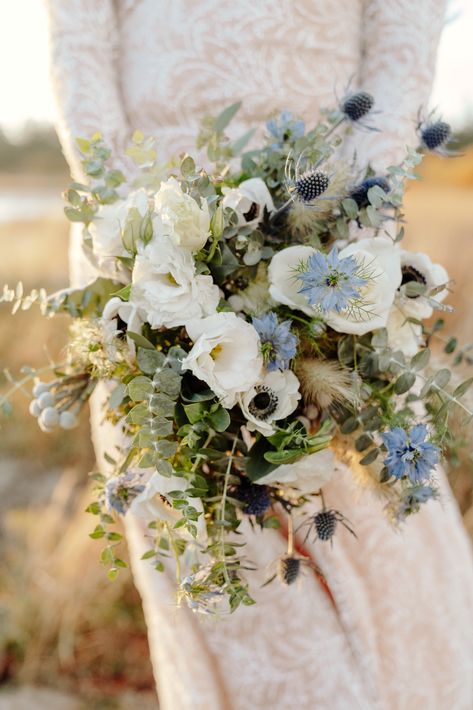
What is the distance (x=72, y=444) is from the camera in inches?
166

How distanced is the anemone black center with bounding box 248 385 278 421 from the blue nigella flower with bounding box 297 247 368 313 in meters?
0.13

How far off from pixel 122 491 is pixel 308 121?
78 cm

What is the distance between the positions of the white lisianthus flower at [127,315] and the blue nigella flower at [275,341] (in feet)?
0.48

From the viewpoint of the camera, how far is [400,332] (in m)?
0.93

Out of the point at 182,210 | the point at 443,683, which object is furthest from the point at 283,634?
the point at 182,210

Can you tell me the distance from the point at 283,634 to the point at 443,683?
0.36 meters

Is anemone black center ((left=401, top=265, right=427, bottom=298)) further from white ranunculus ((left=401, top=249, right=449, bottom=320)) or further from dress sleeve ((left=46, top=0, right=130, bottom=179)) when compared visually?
dress sleeve ((left=46, top=0, right=130, bottom=179))

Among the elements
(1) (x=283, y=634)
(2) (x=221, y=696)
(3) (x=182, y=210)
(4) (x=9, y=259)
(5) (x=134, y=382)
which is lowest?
(4) (x=9, y=259)

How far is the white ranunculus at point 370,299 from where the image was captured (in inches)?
32.6

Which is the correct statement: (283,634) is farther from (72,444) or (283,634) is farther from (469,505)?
(72,444)

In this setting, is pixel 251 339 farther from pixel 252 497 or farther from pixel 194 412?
pixel 252 497

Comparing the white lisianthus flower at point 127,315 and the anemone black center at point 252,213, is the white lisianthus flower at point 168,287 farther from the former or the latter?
the anemone black center at point 252,213

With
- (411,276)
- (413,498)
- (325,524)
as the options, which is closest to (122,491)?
(325,524)

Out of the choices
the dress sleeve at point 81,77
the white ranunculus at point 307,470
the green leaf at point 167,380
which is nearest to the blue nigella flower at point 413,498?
the white ranunculus at point 307,470
